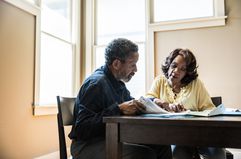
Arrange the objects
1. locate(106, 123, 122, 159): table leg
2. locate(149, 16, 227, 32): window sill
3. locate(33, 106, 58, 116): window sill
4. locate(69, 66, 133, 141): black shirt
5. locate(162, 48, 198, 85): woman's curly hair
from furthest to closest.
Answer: locate(149, 16, 227, 32): window sill
locate(33, 106, 58, 116): window sill
locate(162, 48, 198, 85): woman's curly hair
locate(69, 66, 133, 141): black shirt
locate(106, 123, 122, 159): table leg

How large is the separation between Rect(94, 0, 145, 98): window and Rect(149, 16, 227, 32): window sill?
0.77 feet

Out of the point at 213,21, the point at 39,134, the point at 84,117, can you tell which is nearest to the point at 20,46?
the point at 39,134

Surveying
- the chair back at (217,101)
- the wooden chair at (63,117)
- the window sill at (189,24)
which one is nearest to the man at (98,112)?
the wooden chair at (63,117)

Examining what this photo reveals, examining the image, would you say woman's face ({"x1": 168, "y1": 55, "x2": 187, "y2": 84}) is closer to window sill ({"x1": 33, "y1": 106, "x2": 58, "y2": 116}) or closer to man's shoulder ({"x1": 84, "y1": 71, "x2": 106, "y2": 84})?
man's shoulder ({"x1": 84, "y1": 71, "x2": 106, "y2": 84})

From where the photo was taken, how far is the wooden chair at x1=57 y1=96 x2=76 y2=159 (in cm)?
142

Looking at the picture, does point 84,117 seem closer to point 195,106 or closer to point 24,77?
point 195,106

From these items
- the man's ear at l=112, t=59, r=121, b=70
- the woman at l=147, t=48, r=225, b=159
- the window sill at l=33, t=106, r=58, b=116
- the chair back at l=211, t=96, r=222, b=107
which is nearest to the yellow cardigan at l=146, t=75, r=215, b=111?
the woman at l=147, t=48, r=225, b=159

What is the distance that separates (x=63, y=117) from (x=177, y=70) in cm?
87

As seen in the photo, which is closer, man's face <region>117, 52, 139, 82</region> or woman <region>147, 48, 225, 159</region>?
man's face <region>117, 52, 139, 82</region>

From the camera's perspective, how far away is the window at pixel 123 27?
10.9 ft

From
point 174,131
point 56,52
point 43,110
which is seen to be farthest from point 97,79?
point 56,52

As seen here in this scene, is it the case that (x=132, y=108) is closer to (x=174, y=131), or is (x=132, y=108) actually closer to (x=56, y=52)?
(x=174, y=131)

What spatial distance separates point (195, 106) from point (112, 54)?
2.32 feet

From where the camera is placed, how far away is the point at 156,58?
319 cm
